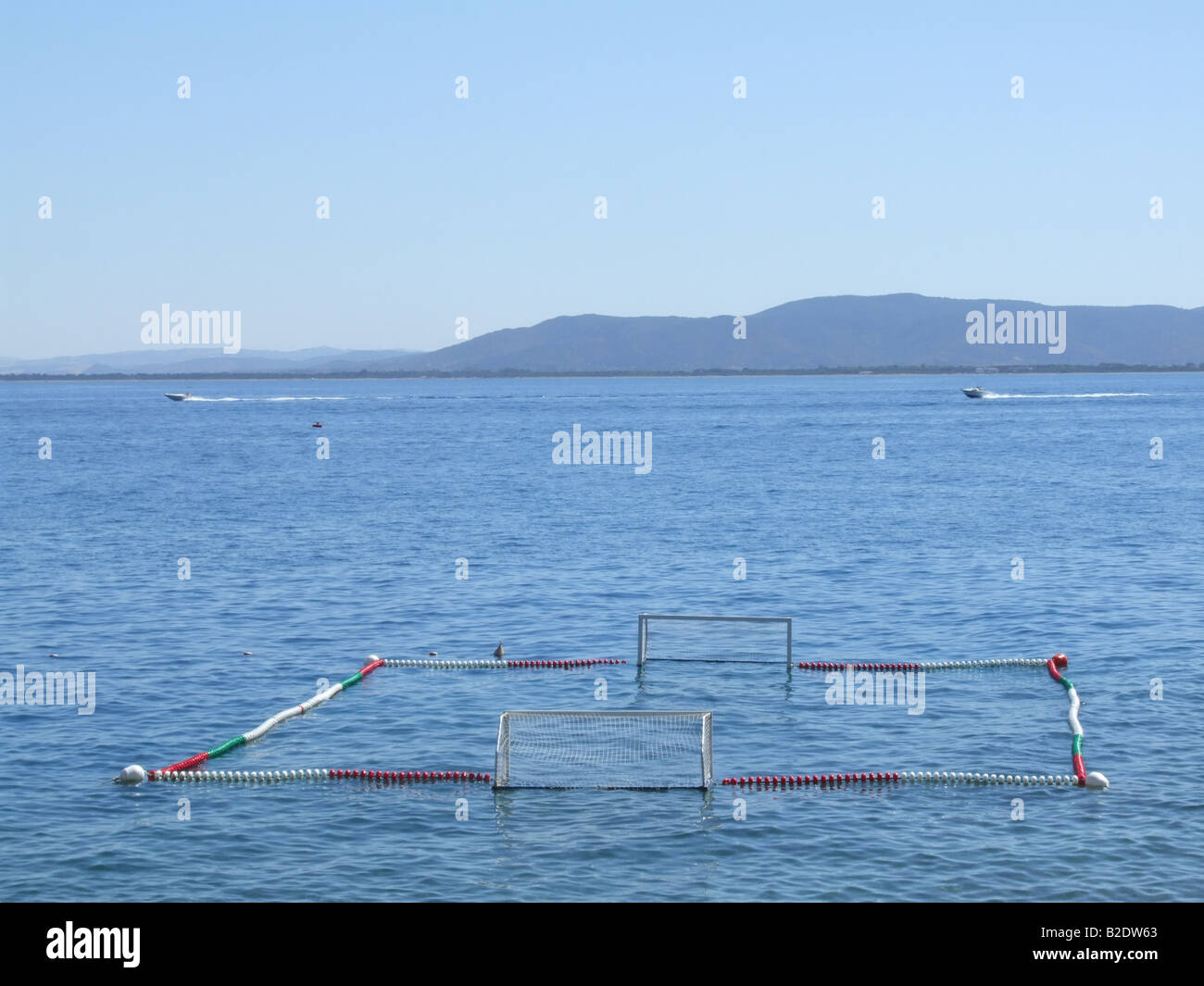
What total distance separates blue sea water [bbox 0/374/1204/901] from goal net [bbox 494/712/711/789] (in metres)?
0.82

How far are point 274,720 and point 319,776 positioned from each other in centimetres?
511

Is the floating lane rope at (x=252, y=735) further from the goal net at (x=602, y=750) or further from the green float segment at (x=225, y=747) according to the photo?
the goal net at (x=602, y=750)

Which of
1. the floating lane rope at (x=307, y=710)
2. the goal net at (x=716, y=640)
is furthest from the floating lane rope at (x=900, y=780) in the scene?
the goal net at (x=716, y=640)

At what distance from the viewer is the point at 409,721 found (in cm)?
3559

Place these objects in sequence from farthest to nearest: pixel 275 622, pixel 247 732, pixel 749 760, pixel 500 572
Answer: pixel 500 572 → pixel 275 622 → pixel 247 732 → pixel 749 760

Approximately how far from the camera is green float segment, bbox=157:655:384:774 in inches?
1215

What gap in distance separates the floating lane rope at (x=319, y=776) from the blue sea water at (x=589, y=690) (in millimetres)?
446

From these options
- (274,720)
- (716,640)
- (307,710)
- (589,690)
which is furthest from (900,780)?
(716,640)

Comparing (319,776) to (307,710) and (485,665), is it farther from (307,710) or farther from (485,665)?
(485,665)

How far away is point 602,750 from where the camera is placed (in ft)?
105

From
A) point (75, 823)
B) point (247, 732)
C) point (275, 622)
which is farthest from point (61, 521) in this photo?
point (75, 823)
